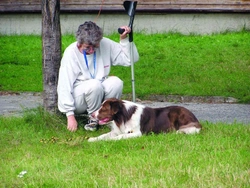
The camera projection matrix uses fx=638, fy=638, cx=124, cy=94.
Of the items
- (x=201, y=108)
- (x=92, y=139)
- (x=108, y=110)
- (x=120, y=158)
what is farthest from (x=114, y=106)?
(x=201, y=108)

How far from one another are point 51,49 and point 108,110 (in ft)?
4.57

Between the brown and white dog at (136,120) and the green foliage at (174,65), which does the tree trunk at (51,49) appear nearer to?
the brown and white dog at (136,120)

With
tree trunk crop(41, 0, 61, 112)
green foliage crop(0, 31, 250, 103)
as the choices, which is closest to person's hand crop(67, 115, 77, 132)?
tree trunk crop(41, 0, 61, 112)

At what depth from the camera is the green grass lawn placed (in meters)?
5.36

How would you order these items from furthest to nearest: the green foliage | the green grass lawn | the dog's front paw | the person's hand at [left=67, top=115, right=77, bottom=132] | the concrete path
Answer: the green foliage < the concrete path < the person's hand at [left=67, top=115, right=77, bottom=132] < the dog's front paw < the green grass lawn

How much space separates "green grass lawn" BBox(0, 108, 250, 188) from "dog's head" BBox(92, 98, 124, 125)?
303 mm

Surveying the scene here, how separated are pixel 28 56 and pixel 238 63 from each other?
4.88 meters

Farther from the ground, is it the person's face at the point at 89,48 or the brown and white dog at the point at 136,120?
the person's face at the point at 89,48

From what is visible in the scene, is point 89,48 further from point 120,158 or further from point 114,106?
point 120,158

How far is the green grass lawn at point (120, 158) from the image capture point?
17.6 ft

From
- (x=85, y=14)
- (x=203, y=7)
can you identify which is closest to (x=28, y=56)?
(x=85, y=14)

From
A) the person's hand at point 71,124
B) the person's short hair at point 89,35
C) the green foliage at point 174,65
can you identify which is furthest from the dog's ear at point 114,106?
the green foliage at point 174,65

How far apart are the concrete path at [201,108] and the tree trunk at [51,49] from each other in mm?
662

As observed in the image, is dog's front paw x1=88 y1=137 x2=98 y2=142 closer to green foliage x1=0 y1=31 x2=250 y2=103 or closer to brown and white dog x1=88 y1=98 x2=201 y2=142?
brown and white dog x1=88 y1=98 x2=201 y2=142
